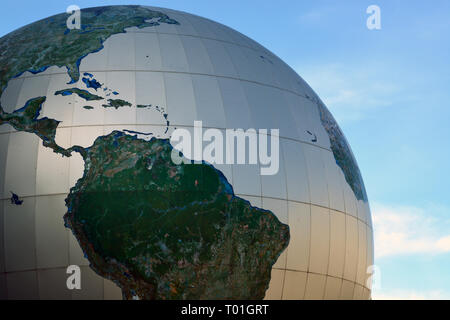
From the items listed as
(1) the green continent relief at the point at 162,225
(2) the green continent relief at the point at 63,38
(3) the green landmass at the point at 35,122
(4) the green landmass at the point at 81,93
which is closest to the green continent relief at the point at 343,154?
(1) the green continent relief at the point at 162,225

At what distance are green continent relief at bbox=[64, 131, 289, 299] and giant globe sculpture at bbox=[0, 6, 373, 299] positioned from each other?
0.02 m

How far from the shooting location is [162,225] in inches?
531

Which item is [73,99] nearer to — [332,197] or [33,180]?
[33,180]

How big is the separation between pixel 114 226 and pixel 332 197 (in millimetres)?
5051

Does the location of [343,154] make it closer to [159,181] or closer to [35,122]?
[159,181]

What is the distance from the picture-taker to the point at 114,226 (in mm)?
13531

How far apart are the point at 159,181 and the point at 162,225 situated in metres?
0.87

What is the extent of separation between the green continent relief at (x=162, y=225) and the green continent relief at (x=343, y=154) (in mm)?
3558

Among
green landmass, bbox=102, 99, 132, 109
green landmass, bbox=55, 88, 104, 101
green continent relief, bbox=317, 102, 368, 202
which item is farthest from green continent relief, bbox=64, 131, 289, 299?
green continent relief, bbox=317, 102, 368, 202

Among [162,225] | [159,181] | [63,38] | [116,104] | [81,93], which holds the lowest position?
[162,225]

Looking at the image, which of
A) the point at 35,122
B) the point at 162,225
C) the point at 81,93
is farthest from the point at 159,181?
the point at 35,122
